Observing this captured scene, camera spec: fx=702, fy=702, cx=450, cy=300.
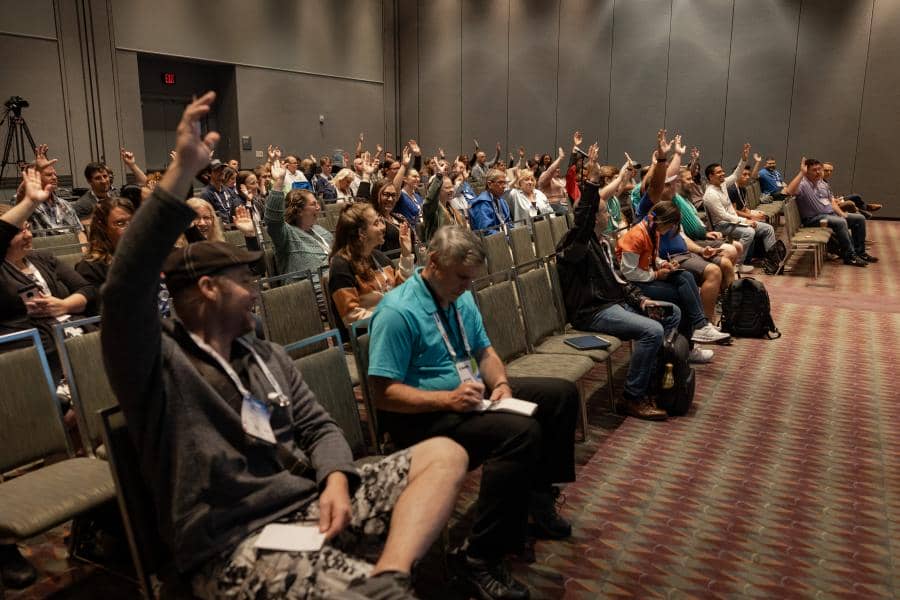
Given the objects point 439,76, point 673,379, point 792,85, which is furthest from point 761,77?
point 673,379

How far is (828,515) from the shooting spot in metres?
3.15

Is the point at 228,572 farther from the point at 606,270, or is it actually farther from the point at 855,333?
the point at 855,333

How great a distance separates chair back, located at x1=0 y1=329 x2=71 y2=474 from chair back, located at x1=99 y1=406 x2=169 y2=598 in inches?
32.9

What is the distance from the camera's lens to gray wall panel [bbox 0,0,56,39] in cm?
1084

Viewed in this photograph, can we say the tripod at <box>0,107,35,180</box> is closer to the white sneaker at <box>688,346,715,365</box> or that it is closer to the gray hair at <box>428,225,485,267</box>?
the white sneaker at <box>688,346,715,365</box>

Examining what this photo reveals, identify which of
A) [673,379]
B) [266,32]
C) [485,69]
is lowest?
[673,379]

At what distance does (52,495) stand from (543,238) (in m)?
4.85

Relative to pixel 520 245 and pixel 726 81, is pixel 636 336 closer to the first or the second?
pixel 520 245

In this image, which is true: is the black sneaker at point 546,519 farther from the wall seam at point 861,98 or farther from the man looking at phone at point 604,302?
the wall seam at point 861,98

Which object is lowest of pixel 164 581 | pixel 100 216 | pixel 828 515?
pixel 828 515

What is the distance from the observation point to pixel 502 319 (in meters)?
3.74

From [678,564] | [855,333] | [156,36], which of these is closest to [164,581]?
[678,564]

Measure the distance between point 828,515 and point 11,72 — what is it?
40.8ft

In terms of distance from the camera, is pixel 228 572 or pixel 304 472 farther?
pixel 304 472
